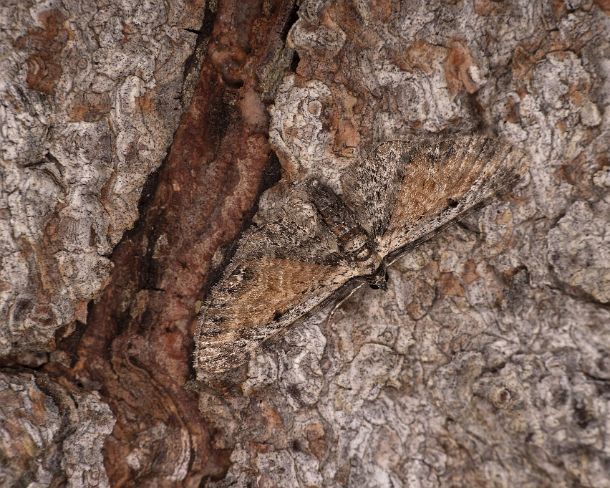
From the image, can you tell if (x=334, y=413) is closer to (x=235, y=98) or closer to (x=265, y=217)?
(x=265, y=217)

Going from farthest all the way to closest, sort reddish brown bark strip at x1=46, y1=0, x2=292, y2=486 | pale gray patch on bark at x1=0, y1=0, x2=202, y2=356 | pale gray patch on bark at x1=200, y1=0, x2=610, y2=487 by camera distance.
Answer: reddish brown bark strip at x1=46, y1=0, x2=292, y2=486, pale gray patch on bark at x1=200, y1=0, x2=610, y2=487, pale gray patch on bark at x1=0, y1=0, x2=202, y2=356

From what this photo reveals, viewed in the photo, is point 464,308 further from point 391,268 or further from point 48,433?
point 48,433

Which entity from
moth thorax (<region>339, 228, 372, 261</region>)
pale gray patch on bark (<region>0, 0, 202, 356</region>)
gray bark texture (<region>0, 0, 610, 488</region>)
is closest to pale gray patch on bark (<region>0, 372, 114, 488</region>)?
gray bark texture (<region>0, 0, 610, 488</region>)

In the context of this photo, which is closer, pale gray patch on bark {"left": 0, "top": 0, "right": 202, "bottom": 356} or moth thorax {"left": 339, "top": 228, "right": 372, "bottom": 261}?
pale gray patch on bark {"left": 0, "top": 0, "right": 202, "bottom": 356}

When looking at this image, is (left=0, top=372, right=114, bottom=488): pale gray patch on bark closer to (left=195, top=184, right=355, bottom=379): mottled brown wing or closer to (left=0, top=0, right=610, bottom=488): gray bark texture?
(left=0, top=0, right=610, bottom=488): gray bark texture

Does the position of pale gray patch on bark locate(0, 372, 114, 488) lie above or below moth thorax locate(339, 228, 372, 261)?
below

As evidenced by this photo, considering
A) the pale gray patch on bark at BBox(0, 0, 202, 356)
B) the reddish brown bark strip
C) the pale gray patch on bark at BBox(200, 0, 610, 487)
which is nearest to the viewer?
the pale gray patch on bark at BBox(0, 0, 202, 356)

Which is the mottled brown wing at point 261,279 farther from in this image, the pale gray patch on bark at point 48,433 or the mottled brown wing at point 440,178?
the pale gray patch on bark at point 48,433
